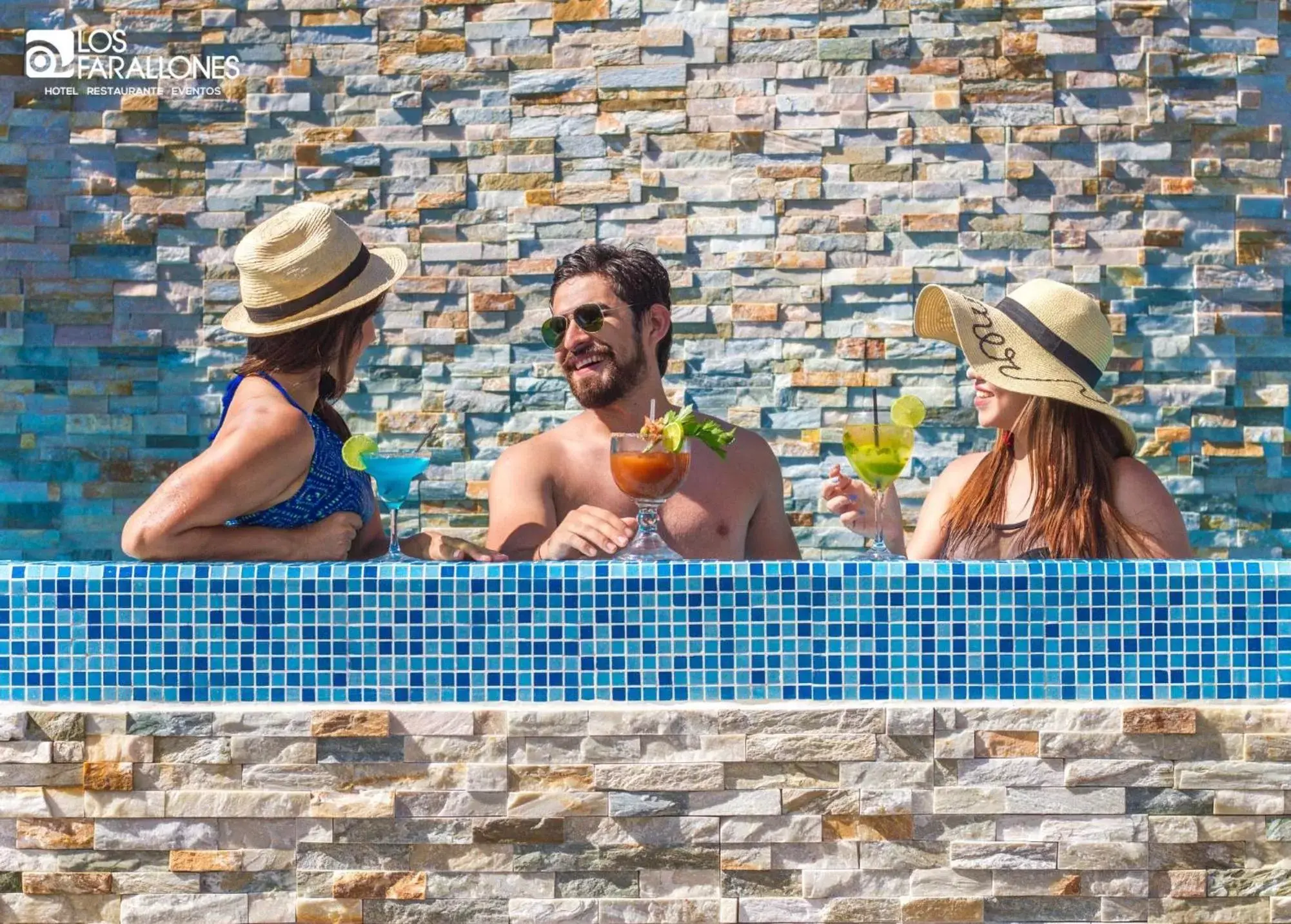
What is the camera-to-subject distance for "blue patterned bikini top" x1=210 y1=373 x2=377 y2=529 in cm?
262

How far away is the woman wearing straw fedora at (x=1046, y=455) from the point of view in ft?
9.51

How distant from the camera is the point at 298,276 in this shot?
9.00ft

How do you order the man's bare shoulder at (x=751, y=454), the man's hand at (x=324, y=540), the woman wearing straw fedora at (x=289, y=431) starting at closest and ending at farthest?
the woman wearing straw fedora at (x=289, y=431), the man's hand at (x=324, y=540), the man's bare shoulder at (x=751, y=454)

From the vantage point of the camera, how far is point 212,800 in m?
2.35

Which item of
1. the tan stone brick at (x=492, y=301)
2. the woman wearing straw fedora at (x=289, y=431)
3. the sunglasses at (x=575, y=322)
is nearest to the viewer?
the woman wearing straw fedora at (x=289, y=431)

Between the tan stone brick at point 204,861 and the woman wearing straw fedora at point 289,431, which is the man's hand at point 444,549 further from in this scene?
the tan stone brick at point 204,861

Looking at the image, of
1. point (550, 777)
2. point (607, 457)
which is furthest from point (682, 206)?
point (550, 777)

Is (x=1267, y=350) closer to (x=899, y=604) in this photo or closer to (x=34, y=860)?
(x=899, y=604)

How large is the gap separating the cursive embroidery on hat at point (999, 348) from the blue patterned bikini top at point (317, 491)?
4.45 ft

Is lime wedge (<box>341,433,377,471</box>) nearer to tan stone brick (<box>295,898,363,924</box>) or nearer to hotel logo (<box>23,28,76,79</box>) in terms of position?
tan stone brick (<box>295,898,363,924</box>)

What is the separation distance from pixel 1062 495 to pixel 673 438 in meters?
0.99

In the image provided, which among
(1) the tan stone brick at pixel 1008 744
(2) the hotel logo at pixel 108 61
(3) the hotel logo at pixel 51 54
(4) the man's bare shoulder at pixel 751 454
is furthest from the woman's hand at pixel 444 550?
(3) the hotel logo at pixel 51 54

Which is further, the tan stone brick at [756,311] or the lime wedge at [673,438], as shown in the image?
the tan stone brick at [756,311]

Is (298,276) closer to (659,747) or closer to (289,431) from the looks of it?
(289,431)
